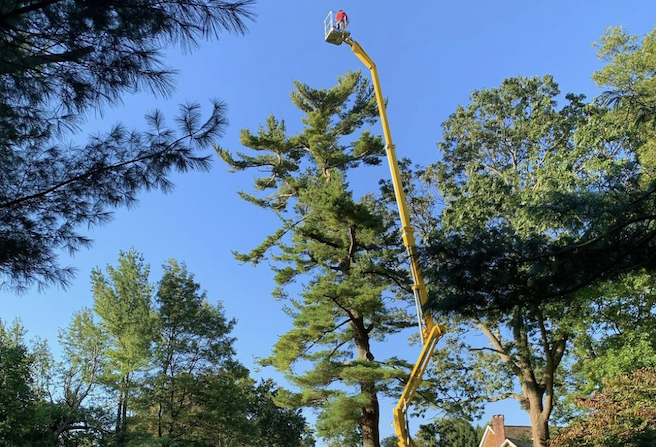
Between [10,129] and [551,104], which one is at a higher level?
[551,104]

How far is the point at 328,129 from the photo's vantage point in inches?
613

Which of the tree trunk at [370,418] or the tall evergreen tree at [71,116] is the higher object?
the tall evergreen tree at [71,116]

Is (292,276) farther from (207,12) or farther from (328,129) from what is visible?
(207,12)

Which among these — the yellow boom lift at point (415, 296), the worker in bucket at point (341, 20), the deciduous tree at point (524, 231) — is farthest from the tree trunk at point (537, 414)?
the worker in bucket at point (341, 20)

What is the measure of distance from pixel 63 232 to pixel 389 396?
962cm

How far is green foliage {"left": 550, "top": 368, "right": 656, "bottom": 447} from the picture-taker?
9695 mm

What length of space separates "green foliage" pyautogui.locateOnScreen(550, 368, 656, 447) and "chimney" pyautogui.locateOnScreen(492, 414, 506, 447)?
15.6m

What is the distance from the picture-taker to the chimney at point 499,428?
82.0ft

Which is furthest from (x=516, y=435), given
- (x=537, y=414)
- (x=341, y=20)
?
(x=341, y=20)

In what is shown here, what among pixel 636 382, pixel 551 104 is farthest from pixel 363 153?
pixel 636 382

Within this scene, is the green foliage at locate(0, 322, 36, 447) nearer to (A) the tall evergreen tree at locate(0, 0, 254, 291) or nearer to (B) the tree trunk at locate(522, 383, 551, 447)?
(A) the tall evergreen tree at locate(0, 0, 254, 291)

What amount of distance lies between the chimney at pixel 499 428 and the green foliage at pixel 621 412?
51.1 feet

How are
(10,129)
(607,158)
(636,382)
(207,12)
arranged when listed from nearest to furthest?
(207,12)
(10,129)
(636,382)
(607,158)

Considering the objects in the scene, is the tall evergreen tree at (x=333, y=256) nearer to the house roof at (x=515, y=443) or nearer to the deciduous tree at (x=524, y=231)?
the deciduous tree at (x=524, y=231)
